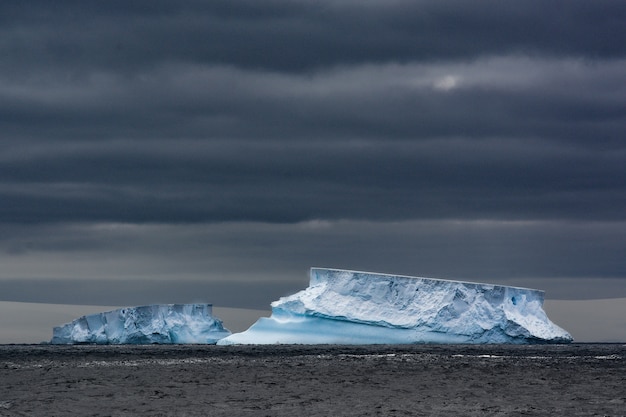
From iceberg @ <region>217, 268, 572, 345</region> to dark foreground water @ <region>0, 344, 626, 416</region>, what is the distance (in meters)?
12.5

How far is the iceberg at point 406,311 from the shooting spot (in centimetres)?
4647

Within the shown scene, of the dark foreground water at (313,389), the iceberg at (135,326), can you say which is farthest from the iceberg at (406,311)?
the dark foreground water at (313,389)

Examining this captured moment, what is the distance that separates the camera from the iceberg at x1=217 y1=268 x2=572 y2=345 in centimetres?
4647

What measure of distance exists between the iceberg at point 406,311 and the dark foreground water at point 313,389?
1249 cm

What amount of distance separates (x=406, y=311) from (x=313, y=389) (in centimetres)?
2350

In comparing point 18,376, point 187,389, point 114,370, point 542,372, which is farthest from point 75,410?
point 542,372

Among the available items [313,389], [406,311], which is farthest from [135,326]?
[313,389]

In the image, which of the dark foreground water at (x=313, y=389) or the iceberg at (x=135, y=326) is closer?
the dark foreground water at (x=313, y=389)

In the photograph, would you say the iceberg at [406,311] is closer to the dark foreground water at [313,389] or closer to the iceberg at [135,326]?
the iceberg at [135,326]

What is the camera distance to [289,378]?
2705 centimetres

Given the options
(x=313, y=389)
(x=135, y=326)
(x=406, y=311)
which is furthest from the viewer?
(x=135, y=326)

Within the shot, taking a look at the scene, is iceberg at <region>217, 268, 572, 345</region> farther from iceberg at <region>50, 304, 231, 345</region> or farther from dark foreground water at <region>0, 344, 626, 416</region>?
dark foreground water at <region>0, 344, 626, 416</region>

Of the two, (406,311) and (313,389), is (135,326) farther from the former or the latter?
(313,389)

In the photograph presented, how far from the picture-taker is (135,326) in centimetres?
5472
